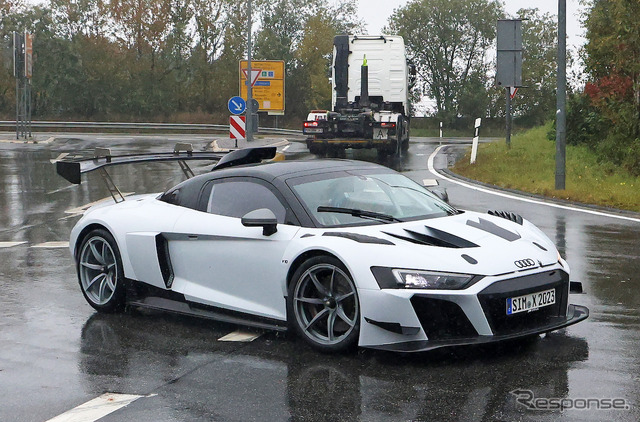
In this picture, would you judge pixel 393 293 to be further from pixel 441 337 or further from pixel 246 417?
pixel 246 417

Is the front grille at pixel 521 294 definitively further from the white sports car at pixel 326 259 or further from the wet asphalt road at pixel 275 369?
the wet asphalt road at pixel 275 369

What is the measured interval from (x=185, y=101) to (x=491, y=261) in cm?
5997

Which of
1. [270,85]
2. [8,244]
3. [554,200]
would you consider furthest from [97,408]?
[270,85]

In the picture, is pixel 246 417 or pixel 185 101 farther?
pixel 185 101

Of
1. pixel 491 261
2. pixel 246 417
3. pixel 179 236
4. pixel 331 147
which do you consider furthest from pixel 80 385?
pixel 331 147

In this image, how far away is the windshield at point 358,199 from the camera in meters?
6.60

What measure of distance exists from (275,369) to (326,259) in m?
0.78

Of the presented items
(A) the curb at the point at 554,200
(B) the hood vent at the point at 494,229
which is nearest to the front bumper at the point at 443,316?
(B) the hood vent at the point at 494,229

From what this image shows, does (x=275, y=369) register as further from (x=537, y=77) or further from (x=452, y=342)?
(x=537, y=77)

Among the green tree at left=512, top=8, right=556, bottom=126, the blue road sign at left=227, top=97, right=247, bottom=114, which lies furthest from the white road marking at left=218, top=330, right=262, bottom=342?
the green tree at left=512, top=8, right=556, bottom=126

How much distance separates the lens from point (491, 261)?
19.3 ft

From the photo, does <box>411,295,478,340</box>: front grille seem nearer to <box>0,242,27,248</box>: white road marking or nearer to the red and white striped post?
<box>0,242,27,248</box>: white road marking

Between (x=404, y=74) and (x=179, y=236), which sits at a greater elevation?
(x=404, y=74)

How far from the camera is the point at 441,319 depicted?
5699 millimetres
